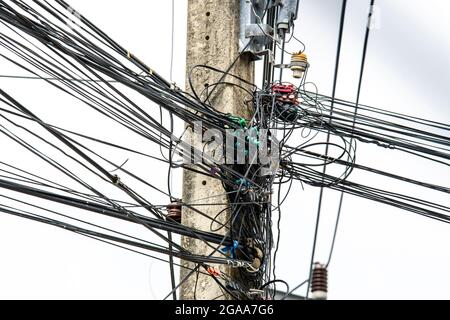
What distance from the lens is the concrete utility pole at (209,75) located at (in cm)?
1042

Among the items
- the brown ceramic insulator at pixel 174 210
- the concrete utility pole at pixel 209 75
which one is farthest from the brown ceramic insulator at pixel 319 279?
the brown ceramic insulator at pixel 174 210

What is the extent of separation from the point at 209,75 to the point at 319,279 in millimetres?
3313

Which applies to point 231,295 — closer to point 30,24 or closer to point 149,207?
point 149,207

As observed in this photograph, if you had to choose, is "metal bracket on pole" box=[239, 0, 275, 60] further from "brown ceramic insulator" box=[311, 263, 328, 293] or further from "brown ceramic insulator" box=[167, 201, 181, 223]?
"brown ceramic insulator" box=[311, 263, 328, 293]

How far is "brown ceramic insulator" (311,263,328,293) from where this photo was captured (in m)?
7.70

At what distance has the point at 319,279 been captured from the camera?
7.79 m

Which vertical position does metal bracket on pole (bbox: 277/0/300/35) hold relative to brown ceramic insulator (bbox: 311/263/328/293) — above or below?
above

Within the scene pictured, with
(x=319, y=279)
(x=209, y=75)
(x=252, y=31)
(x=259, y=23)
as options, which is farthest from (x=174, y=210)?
(x=319, y=279)

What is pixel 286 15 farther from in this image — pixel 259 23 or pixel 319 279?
pixel 319 279

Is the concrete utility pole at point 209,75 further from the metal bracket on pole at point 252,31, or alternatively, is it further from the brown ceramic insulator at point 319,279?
the brown ceramic insulator at point 319,279

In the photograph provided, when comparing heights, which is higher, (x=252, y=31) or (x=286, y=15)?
(x=286, y=15)

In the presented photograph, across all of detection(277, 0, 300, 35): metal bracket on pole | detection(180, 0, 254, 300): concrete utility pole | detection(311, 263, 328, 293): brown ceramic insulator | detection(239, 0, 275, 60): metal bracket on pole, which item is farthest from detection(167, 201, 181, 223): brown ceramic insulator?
detection(311, 263, 328, 293): brown ceramic insulator

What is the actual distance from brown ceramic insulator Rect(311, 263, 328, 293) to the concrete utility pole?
2.45 metres
